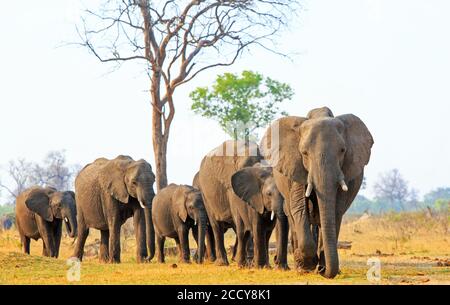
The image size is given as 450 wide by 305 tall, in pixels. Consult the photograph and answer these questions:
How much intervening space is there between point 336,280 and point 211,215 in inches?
314

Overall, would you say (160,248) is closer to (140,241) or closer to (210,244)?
(210,244)

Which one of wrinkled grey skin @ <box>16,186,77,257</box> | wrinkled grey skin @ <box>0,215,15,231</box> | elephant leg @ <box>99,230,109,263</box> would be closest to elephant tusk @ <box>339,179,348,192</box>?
elephant leg @ <box>99,230,109,263</box>

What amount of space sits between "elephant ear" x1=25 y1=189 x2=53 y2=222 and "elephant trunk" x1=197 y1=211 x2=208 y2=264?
244 inches

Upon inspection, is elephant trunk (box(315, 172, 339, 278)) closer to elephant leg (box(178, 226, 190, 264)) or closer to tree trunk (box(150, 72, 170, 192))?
elephant leg (box(178, 226, 190, 264))

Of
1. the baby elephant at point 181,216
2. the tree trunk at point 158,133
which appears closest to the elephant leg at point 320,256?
the baby elephant at point 181,216

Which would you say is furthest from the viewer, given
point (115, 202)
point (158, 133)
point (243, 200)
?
point (158, 133)

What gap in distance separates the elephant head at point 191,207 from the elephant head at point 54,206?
4.39 metres

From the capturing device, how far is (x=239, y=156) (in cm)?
2027

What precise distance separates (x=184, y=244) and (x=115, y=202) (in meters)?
1.93

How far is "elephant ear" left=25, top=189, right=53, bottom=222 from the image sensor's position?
1014 inches

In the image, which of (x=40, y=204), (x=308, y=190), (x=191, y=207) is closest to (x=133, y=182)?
(x=191, y=207)

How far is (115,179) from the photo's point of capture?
72.1 ft
